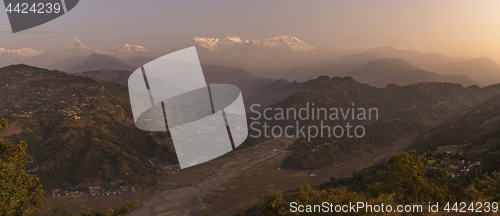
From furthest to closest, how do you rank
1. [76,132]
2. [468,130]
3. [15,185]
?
[76,132] < [468,130] < [15,185]

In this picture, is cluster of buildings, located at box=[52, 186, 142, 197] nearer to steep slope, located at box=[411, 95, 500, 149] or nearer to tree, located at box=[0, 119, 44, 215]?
tree, located at box=[0, 119, 44, 215]

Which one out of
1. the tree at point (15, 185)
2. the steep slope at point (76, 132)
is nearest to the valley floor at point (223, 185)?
the steep slope at point (76, 132)

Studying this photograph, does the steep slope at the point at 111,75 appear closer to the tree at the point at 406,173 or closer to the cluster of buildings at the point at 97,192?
the cluster of buildings at the point at 97,192

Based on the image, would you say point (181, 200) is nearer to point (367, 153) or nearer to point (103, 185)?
point (103, 185)

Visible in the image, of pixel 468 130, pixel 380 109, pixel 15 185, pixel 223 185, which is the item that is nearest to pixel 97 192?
pixel 223 185

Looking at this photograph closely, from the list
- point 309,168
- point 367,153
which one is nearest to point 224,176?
point 309,168

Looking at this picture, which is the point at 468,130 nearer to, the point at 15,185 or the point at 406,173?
the point at 406,173

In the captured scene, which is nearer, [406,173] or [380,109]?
[406,173]
